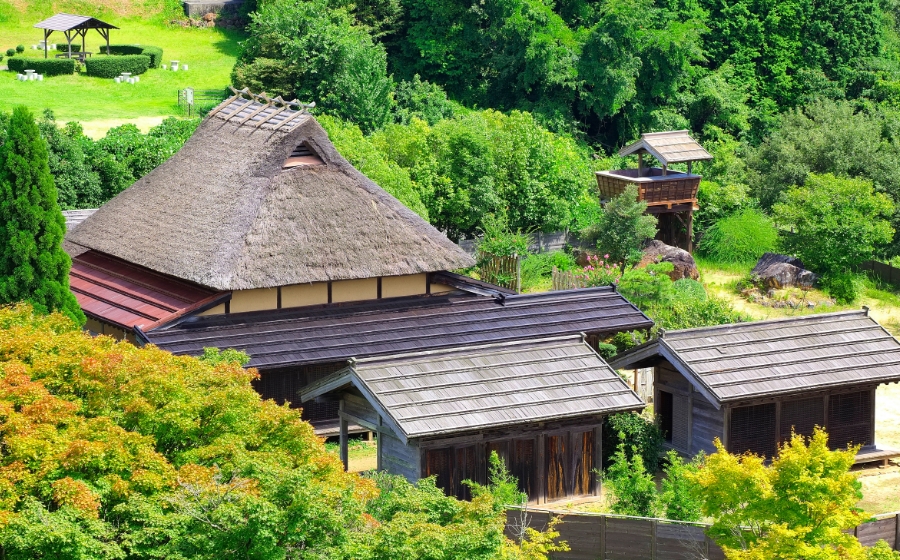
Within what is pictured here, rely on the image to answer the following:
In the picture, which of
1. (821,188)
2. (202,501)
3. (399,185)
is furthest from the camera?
(821,188)

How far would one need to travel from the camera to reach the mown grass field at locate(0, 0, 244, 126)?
5759cm

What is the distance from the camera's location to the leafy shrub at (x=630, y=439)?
28.4 metres

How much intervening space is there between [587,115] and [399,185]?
25.5 m

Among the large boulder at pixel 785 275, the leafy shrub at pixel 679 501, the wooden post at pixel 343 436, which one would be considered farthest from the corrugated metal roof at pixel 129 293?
the large boulder at pixel 785 275

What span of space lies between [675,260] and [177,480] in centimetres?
2796

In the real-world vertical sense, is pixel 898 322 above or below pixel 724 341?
below

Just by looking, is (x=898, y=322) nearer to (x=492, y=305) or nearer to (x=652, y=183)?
(x=652, y=183)

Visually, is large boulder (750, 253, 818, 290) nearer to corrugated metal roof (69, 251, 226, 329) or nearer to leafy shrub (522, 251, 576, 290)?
leafy shrub (522, 251, 576, 290)

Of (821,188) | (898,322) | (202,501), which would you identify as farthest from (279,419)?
Result: (821,188)

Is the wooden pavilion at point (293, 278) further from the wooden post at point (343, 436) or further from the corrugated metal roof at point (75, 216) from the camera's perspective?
the corrugated metal roof at point (75, 216)

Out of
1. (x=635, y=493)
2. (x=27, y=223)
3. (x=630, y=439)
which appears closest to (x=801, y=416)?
(x=630, y=439)

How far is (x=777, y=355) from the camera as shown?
2920cm

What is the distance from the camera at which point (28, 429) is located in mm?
20016

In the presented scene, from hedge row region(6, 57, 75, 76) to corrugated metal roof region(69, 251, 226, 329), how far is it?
1162 inches
